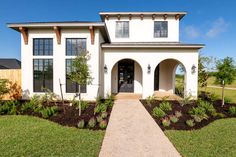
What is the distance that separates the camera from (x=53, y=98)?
1131 centimetres

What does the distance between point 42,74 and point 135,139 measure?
934cm

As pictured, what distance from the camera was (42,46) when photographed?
38.1ft

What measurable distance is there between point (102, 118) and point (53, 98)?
220 inches

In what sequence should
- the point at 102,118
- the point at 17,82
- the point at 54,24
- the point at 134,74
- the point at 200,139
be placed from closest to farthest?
1. the point at 200,139
2. the point at 102,118
3. the point at 54,24
4. the point at 17,82
5. the point at 134,74

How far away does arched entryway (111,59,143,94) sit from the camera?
1540cm

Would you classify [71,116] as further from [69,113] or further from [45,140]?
[45,140]

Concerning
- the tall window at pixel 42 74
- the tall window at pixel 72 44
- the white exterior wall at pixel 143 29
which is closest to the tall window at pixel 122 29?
the white exterior wall at pixel 143 29

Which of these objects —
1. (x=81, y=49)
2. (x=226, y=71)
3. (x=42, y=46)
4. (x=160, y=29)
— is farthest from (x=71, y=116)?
(x=160, y=29)

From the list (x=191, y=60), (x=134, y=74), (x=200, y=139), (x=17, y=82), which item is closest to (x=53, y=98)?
(x=17, y=82)

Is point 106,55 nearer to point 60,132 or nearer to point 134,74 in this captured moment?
point 134,74

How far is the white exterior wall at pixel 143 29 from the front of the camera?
15.9 m

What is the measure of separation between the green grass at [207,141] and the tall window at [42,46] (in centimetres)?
1020

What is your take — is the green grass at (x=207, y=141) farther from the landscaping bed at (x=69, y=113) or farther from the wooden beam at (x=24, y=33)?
the wooden beam at (x=24, y=33)

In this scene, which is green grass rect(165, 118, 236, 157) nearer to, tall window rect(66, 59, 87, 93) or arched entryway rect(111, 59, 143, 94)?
tall window rect(66, 59, 87, 93)
